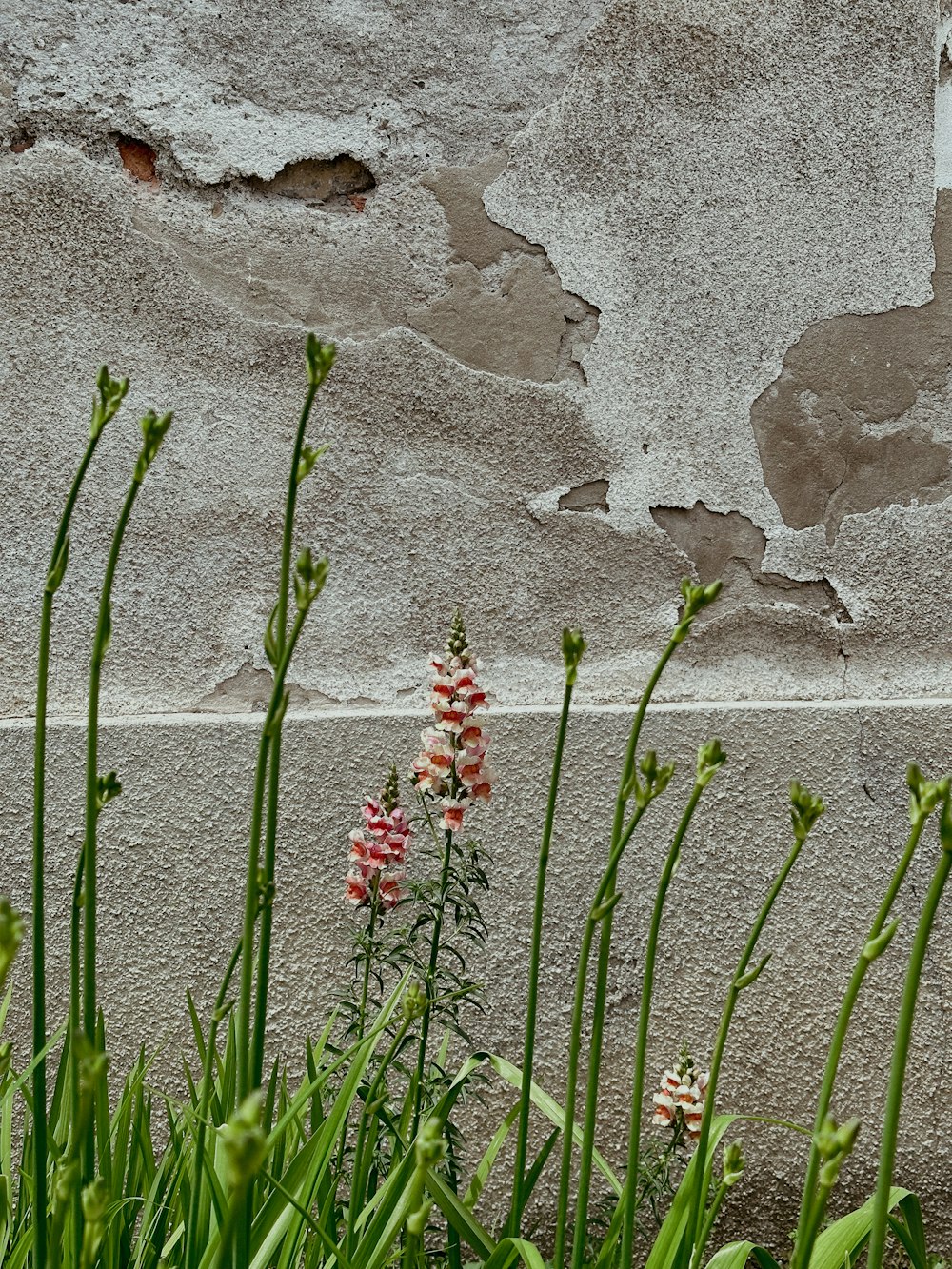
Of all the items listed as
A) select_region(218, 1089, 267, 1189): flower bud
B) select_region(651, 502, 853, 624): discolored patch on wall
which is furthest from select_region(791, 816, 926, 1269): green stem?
select_region(651, 502, 853, 624): discolored patch on wall

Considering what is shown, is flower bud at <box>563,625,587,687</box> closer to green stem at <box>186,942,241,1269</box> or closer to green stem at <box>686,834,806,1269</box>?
green stem at <box>686,834,806,1269</box>

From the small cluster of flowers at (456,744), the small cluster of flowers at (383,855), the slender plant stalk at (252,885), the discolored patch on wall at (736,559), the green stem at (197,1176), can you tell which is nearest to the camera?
the slender plant stalk at (252,885)

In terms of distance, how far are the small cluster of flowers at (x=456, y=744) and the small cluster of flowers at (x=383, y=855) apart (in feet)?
0.38

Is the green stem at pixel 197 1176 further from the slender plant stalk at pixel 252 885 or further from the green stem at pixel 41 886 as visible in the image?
the slender plant stalk at pixel 252 885

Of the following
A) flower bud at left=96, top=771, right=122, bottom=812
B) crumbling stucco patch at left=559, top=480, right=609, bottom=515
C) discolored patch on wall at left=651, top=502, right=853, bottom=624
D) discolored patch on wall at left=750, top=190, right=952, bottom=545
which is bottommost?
flower bud at left=96, top=771, right=122, bottom=812

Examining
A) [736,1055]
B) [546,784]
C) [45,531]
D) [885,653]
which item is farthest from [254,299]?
[736,1055]

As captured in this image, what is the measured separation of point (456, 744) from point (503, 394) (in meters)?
1.14

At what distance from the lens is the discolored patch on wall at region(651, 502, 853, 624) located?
229 cm

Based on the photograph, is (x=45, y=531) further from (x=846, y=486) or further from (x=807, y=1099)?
(x=807, y=1099)

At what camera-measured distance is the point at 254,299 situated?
2.39 m

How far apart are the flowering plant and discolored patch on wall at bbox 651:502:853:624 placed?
2.76 feet

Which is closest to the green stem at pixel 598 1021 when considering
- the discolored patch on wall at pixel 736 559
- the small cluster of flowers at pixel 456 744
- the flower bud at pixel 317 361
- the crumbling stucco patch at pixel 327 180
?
the flower bud at pixel 317 361

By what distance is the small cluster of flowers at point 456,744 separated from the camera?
1445 mm

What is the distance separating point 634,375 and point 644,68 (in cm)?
71
